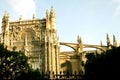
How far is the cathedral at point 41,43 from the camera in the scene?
44344mm

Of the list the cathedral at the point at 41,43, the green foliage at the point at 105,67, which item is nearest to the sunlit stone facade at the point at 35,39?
the cathedral at the point at 41,43

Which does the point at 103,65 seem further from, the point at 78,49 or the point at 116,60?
the point at 78,49

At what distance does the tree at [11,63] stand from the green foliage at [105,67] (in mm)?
7825

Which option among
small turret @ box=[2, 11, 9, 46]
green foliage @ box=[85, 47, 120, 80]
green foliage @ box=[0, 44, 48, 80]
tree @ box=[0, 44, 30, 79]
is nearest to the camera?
green foliage @ box=[85, 47, 120, 80]

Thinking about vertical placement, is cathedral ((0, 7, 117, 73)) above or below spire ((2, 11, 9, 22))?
below

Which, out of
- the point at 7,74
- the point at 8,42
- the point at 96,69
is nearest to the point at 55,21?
the point at 8,42

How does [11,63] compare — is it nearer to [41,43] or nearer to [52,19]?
[41,43]

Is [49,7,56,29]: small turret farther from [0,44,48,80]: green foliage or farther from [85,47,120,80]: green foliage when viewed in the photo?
[85,47,120,80]: green foliage

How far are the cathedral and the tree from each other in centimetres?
1174

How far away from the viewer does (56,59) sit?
44312 millimetres

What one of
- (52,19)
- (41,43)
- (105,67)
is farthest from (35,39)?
(105,67)

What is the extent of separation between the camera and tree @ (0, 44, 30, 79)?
29.2m

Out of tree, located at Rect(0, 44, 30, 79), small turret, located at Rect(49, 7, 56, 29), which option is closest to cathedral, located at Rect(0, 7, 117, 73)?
small turret, located at Rect(49, 7, 56, 29)

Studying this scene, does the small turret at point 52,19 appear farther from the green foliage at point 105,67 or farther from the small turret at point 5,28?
the green foliage at point 105,67
